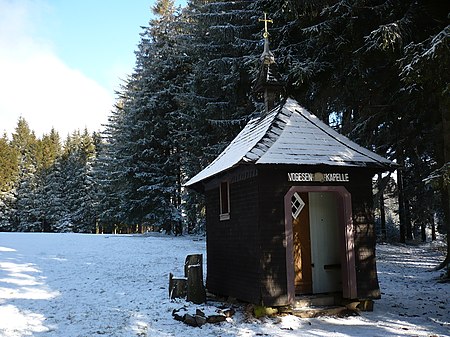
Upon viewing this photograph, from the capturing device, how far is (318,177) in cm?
995

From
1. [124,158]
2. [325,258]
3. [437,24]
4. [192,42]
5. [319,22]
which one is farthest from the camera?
[124,158]

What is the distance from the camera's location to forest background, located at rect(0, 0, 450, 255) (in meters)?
12.7

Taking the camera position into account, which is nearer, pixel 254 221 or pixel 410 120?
pixel 254 221

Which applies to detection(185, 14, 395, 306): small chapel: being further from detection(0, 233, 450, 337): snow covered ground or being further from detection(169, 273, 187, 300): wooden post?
detection(169, 273, 187, 300): wooden post

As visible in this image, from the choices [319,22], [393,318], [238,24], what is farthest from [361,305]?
[238,24]

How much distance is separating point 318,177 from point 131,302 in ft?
17.5

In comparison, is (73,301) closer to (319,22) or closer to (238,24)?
(319,22)

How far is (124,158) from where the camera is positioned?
28.8 metres

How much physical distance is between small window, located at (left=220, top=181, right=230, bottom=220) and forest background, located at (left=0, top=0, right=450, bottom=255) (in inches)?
189

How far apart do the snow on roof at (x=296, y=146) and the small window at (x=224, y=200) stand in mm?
522

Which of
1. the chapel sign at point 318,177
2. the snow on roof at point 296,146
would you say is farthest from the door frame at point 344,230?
the snow on roof at point 296,146

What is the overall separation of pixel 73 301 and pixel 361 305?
22.1 ft

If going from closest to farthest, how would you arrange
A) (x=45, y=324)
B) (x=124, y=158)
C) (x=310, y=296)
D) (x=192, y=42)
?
(x=45, y=324), (x=310, y=296), (x=192, y=42), (x=124, y=158)

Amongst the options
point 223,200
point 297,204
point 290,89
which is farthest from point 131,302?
point 290,89
